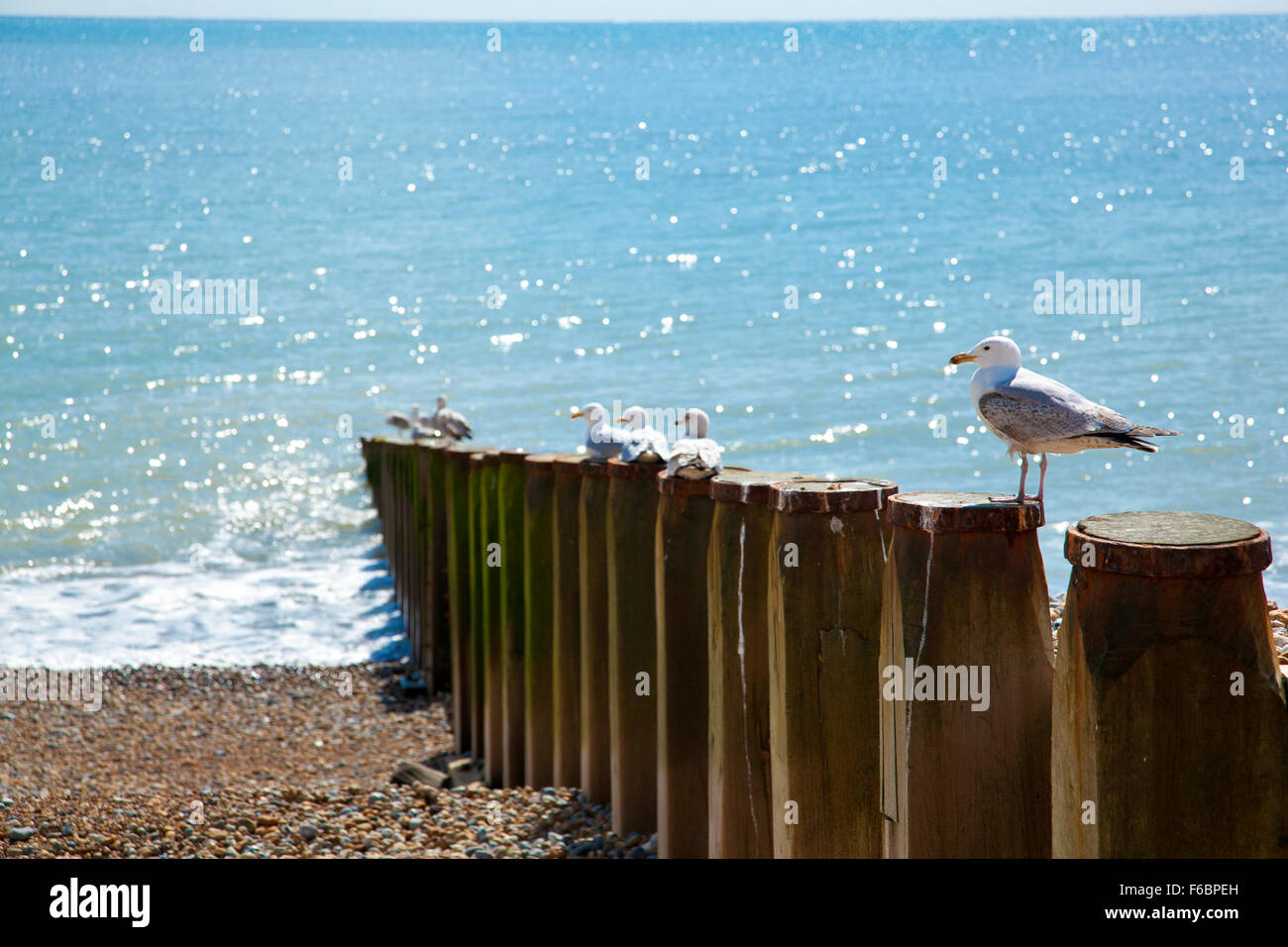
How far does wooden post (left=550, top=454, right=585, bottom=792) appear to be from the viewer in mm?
7891

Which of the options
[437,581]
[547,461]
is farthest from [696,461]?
[437,581]

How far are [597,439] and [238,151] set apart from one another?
3141 inches

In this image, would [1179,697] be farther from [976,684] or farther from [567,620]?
[567,620]

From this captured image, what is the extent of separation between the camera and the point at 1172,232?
46.2 meters

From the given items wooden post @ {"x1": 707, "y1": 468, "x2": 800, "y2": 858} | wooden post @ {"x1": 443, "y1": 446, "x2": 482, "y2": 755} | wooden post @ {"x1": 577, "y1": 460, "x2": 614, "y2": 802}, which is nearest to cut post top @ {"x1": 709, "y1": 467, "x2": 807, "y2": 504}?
wooden post @ {"x1": 707, "y1": 468, "x2": 800, "y2": 858}

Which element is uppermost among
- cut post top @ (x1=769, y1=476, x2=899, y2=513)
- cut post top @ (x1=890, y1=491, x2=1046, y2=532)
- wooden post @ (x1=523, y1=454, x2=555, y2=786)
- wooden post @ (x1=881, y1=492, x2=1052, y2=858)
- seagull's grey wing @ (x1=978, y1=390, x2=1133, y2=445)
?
seagull's grey wing @ (x1=978, y1=390, x2=1133, y2=445)

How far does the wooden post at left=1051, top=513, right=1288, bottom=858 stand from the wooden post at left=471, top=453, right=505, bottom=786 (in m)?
6.73

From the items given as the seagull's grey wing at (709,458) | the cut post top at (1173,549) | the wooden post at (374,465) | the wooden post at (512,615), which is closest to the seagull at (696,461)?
the seagull's grey wing at (709,458)

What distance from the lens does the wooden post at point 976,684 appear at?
363 centimetres

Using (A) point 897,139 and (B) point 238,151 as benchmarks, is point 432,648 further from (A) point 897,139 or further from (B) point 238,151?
(B) point 238,151

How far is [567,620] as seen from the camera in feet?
26.2

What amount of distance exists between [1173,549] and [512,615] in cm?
675

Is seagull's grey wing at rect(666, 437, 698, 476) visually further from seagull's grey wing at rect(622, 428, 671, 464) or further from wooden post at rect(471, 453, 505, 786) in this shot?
wooden post at rect(471, 453, 505, 786)

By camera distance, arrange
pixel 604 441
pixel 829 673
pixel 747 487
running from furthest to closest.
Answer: pixel 604 441 → pixel 747 487 → pixel 829 673
